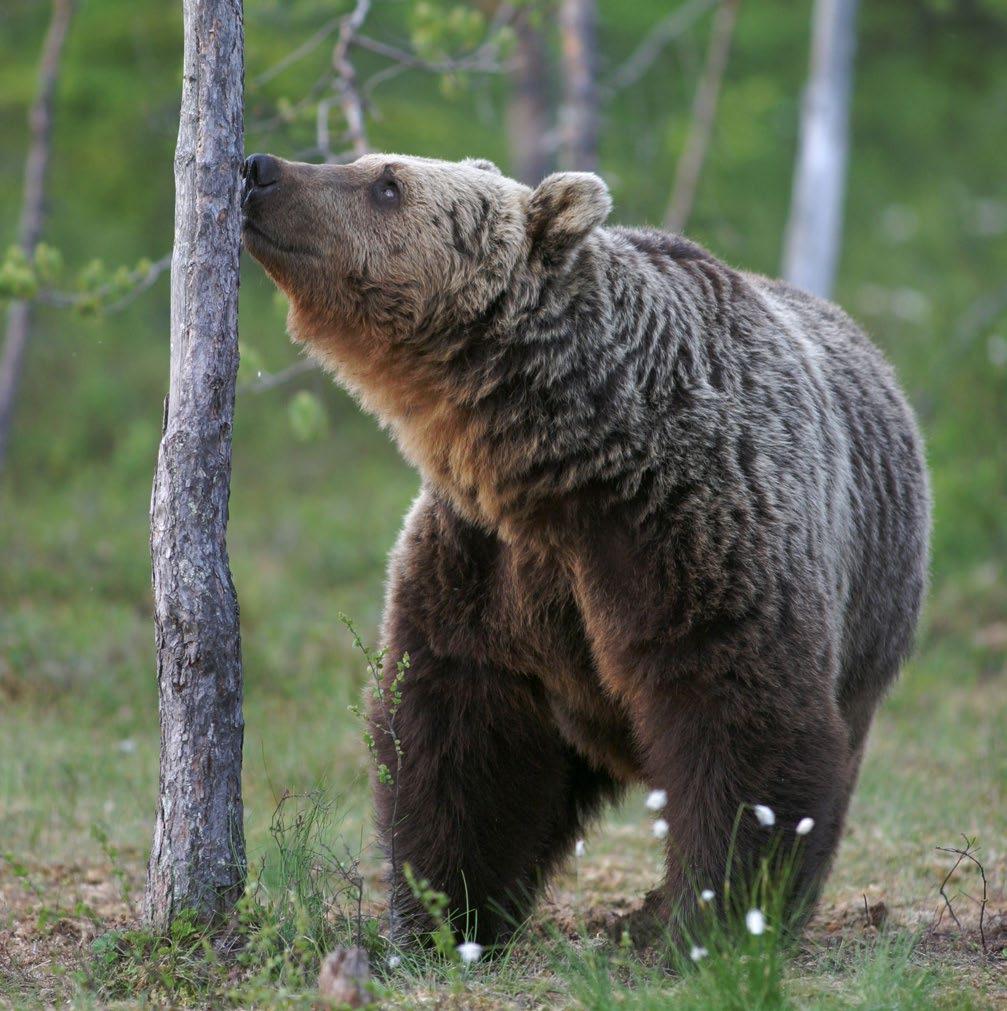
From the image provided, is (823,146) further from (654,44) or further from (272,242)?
(272,242)

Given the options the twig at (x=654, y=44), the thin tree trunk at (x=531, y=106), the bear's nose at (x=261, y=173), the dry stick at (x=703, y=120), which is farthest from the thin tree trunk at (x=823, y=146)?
the bear's nose at (x=261, y=173)

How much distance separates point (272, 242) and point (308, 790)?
275 centimetres

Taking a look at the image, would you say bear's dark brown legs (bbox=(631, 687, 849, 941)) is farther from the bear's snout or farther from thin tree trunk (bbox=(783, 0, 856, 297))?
thin tree trunk (bbox=(783, 0, 856, 297))

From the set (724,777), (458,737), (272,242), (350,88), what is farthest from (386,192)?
(350,88)

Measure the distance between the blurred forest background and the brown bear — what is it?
69 centimetres

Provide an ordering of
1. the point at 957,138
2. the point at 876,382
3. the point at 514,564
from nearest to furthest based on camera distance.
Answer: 1. the point at 514,564
2. the point at 876,382
3. the point at 957,138

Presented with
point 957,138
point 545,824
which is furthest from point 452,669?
point 957,138

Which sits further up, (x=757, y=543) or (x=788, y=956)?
(x=757, y=543)

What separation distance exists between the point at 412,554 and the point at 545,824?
3.64 feet

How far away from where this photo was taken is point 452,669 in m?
4.73

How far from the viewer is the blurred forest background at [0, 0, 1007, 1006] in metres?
7.02

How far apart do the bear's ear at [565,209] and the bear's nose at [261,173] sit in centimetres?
83

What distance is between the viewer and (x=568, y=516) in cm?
450

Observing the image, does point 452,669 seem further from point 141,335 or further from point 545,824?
point 141,335
